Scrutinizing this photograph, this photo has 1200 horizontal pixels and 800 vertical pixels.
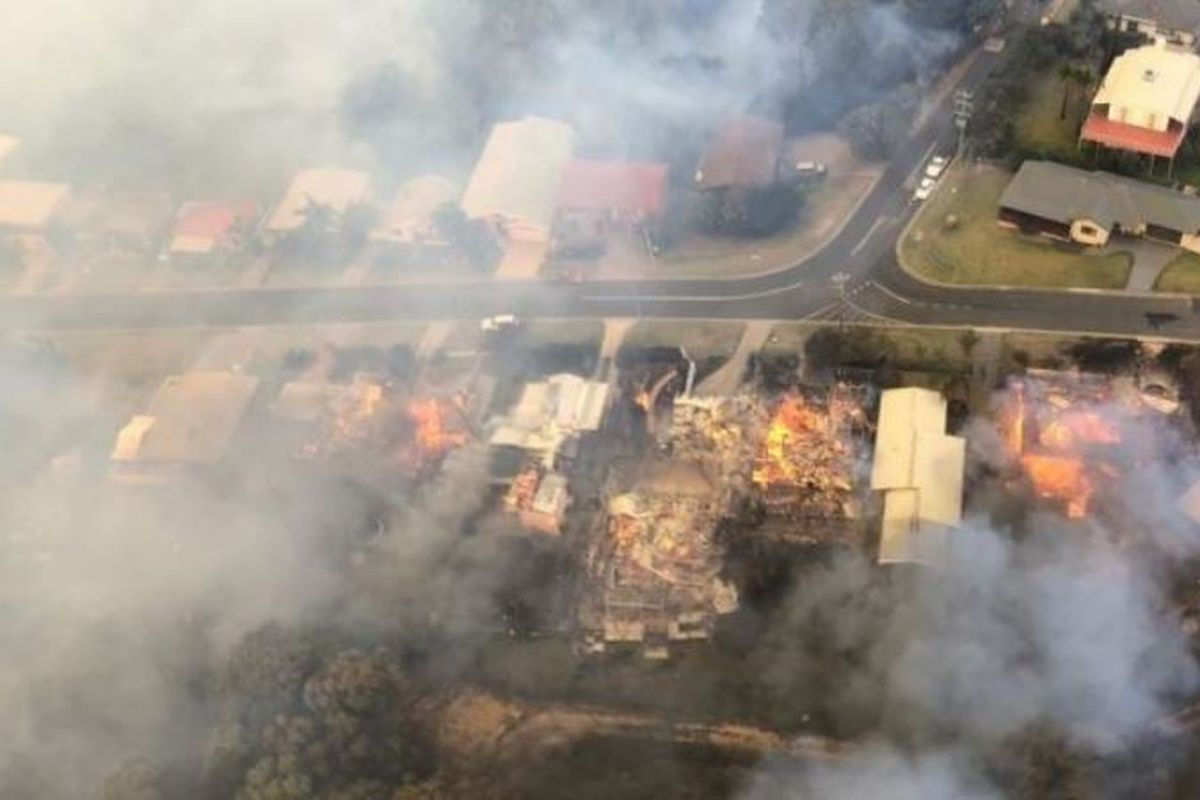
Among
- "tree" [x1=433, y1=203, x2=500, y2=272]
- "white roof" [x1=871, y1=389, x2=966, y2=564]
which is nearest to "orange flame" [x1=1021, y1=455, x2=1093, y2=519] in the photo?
"white roof" [x1=871, y1=389, x2=966, y2=564]

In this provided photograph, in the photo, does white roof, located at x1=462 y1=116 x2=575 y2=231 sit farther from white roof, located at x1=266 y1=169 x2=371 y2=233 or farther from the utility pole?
the utility pole

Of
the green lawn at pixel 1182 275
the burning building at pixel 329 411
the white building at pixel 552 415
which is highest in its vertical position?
the burning building at pixel 329 411

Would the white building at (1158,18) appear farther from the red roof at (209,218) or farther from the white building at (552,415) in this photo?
the red roof at (209,218)

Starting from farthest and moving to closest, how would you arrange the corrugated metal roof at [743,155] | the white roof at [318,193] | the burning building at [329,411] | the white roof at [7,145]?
the white roof at [7,145] < the white roof at [318,193] < the corrugated metal roof at [743,155] < the burning building at [329,411]

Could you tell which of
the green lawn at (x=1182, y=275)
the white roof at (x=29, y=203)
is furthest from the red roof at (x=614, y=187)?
the white roof at (x=29, y=203)

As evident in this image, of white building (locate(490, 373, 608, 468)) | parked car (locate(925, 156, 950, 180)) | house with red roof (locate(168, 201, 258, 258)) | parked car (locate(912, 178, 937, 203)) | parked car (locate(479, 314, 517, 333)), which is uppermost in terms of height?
house with red roof (locate(168, 201, 258, 258))

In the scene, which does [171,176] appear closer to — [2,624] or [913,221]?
[2,624]

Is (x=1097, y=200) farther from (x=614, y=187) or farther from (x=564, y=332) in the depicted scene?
(x=564, y=332)
